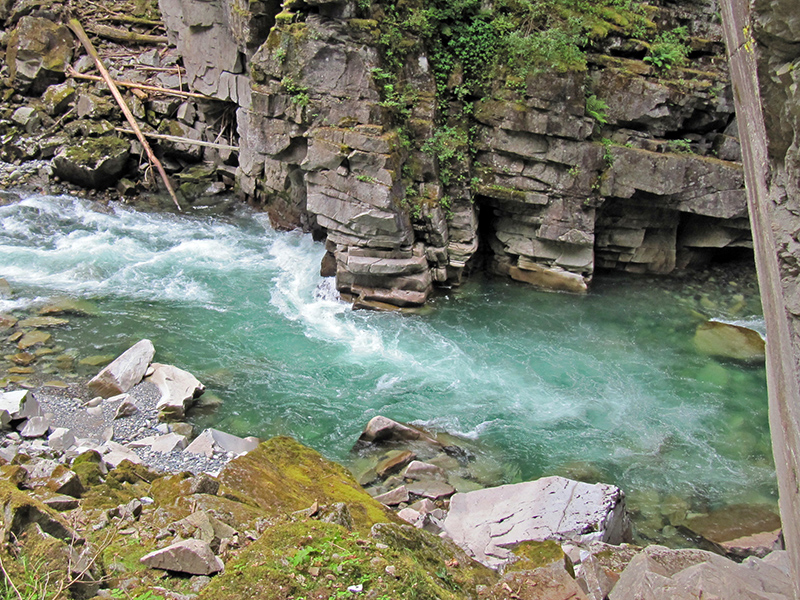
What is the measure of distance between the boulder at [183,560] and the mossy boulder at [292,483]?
1.01 m

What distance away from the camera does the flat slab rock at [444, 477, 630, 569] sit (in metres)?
6.46

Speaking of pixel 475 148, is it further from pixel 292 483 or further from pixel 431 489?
pixel 292 483

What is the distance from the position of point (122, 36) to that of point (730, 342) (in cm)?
1917

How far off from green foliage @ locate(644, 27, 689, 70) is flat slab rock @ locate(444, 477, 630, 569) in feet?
32.3

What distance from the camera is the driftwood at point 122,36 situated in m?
19.7

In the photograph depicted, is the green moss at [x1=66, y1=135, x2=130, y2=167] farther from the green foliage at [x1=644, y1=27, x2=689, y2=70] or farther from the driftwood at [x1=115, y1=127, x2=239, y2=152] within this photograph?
the green foliage at [x1=644, y1=27, x2=689, y2=70]

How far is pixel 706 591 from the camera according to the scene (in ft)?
13.2

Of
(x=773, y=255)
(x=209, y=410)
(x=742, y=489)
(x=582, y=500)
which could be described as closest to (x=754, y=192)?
(x=773, y=255)

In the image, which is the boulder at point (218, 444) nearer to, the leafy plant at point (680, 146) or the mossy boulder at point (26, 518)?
the mossy boulder at point (26, 518)

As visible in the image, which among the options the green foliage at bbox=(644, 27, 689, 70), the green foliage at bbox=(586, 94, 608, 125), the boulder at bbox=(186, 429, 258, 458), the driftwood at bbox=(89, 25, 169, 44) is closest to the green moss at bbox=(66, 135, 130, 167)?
the driftwood at bbox=(89, 25, 169, 44)

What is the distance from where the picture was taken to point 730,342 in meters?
12.2

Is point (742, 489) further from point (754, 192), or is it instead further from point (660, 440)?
point (754, 192)

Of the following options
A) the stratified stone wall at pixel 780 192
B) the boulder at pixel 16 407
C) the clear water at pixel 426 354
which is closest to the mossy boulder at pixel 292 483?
the clear water at pixel 426 354

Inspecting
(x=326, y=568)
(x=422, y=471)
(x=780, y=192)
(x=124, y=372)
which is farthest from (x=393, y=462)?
(x=780, y=192)
